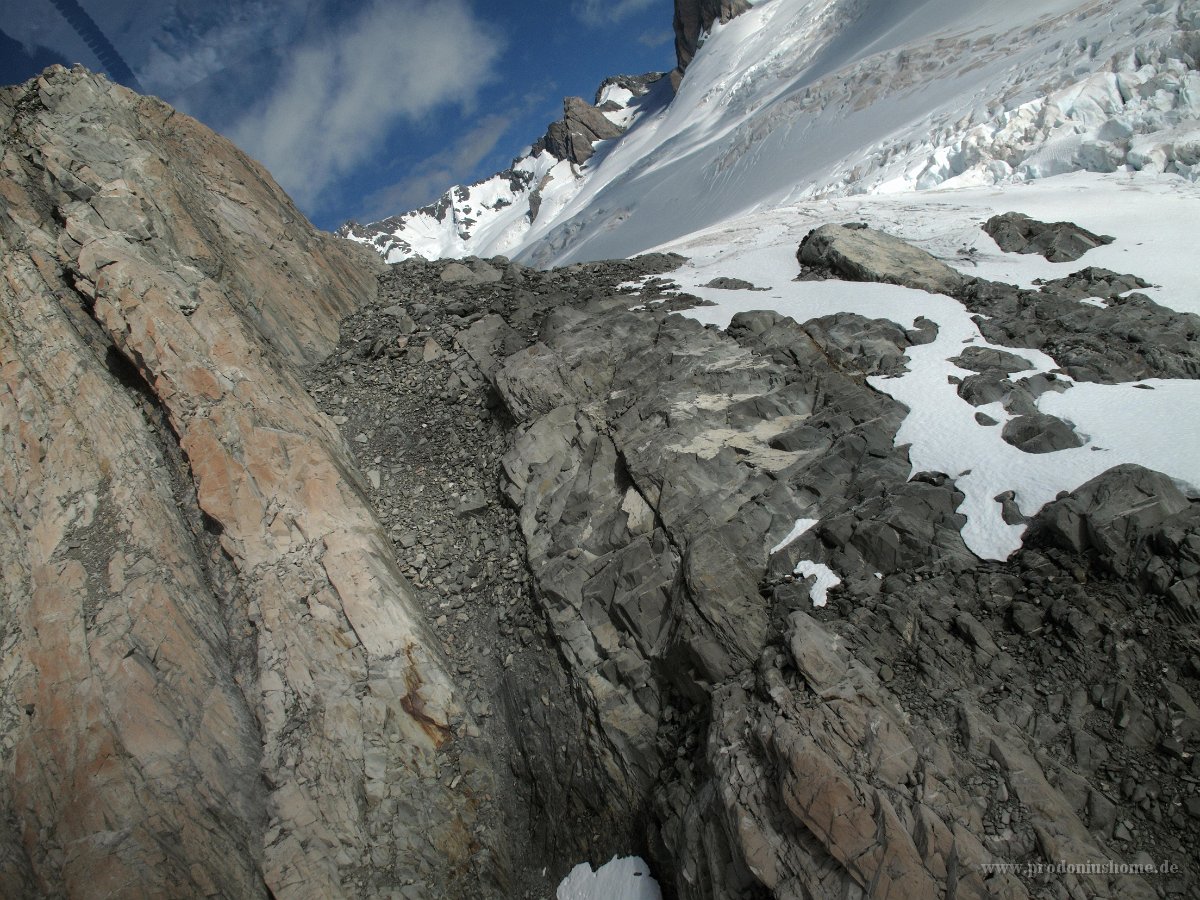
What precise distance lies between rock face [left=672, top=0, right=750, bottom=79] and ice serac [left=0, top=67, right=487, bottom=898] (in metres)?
104

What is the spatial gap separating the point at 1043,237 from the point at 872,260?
18.2 ft

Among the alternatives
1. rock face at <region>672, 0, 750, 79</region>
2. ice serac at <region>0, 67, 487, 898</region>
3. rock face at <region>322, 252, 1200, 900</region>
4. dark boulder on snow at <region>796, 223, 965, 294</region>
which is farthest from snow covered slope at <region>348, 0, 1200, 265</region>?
ice serac at <region>0, 67, 487, 898</region>

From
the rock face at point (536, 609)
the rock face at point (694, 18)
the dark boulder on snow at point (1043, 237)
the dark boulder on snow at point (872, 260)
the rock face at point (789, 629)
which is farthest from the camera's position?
the rock face at point (694, 18)

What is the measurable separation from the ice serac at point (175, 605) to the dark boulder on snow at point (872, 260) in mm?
15014

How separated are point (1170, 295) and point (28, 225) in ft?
82.8

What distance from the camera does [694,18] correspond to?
104000 millimetres

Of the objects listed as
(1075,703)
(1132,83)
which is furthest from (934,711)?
(1132,83)

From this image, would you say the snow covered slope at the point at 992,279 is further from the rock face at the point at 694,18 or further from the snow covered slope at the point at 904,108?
the rock face at the point at 694,18

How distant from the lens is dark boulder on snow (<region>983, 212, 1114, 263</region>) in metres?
18.7

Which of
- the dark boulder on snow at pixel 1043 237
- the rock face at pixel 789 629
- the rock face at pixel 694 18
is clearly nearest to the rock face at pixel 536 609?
the rock face at pixel 789 629

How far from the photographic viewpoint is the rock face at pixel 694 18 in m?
94.9

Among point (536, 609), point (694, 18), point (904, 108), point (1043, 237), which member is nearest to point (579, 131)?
point (694, 18)

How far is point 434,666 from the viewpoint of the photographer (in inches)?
431

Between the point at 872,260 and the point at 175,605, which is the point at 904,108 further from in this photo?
the point at 175,605
